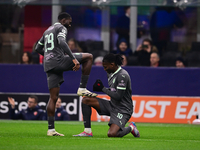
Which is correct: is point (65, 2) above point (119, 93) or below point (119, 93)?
above

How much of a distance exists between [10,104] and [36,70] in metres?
1.45

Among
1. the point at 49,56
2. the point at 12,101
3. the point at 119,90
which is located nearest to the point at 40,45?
the point at 49,56

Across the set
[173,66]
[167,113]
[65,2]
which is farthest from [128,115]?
[65,2]

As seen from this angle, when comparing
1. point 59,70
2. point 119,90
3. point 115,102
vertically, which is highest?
point 59,70

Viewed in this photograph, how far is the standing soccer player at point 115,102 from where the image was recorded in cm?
656

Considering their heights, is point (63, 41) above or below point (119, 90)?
above

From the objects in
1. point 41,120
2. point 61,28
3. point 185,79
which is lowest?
point 41,120

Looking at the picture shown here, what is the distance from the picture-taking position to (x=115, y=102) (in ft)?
22.4

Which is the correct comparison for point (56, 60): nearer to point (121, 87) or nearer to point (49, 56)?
point (49, 56)

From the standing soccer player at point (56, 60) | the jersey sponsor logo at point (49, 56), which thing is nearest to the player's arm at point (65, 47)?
the standing soccer player at point (56, 60)

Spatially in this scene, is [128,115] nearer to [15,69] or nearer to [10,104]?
[10,104]

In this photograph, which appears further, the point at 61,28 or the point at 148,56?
the point at 148,56

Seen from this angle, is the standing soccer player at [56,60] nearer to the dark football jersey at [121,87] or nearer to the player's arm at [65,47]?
the player's arm at [65,47]

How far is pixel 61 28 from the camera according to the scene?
21.5 ft
